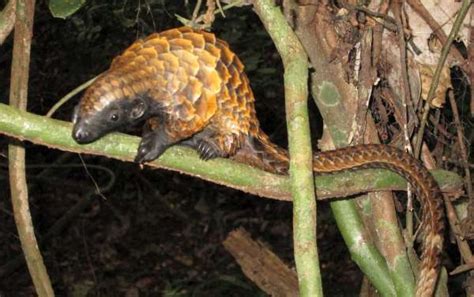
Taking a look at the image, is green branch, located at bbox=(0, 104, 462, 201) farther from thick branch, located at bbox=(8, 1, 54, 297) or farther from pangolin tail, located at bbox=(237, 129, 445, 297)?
thick branch, located at bbox=(8, 1, 54, 297)

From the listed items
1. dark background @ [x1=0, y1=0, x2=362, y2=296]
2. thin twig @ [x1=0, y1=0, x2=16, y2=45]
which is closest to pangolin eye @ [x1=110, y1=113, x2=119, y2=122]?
thin twig @ [x1=0, y1=0, x2=16, y2=45]

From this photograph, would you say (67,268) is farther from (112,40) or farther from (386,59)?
(386,59)

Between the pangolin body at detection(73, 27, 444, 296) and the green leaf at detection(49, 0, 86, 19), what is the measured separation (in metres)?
0.24

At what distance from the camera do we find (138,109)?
175 cm

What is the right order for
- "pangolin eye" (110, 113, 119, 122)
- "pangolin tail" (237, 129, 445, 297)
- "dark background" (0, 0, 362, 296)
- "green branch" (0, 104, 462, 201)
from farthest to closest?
1. "dark background" (0, 0, 362, 296)
2. "pangolin tail" (237, 129, 445, 297)
3. "pangolin eye" (110, 113, 119, 122)
4. "green branch" (0, 104, 462, 201)

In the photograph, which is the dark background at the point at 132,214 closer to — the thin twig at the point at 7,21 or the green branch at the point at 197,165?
the thin twig at the point at 7,21

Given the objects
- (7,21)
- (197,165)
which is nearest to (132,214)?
(7,21)

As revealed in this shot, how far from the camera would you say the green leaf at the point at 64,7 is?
1.96m

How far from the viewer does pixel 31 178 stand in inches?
211

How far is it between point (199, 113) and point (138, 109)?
16cm

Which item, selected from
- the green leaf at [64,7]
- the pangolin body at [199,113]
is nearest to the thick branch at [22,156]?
the green leaf at [64,7]

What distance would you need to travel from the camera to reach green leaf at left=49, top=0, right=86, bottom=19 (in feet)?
6.44

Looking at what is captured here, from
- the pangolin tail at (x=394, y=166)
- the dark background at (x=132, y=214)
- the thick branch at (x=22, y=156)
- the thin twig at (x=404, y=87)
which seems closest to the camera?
the pangolin tail at (x=394, y=166)

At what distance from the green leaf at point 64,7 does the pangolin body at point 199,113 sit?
0.77 ft
